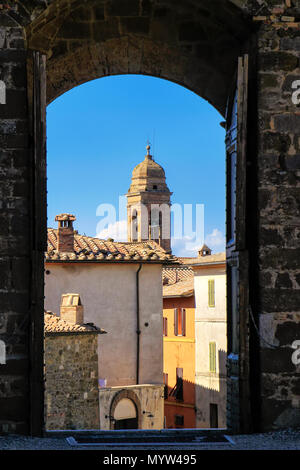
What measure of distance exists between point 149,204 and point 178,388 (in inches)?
1468

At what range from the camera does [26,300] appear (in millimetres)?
6496

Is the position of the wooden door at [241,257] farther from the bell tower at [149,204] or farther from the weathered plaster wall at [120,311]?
the bell tower at [149,204]

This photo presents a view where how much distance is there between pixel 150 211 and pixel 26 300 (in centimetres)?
6287

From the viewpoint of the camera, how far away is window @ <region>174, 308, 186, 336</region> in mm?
33375

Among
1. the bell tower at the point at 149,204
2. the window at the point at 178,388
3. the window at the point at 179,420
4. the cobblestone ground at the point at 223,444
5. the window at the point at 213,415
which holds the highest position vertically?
the bell tower at the point at 149,204

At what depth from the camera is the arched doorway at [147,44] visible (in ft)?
23.7

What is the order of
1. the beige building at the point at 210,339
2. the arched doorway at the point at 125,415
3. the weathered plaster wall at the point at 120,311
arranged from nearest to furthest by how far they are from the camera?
the arched doorway at the point at 125,415 < the weathered plaster wall at the point at 120,311 < the beige building at the point at 210,339

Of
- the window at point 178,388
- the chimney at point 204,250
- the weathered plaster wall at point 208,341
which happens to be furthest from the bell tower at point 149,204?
the weathered plaster wall at point 208,341

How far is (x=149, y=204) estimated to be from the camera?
69.1 metres

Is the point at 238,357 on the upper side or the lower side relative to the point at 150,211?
lower

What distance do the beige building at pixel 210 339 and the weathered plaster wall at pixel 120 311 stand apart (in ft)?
18.6

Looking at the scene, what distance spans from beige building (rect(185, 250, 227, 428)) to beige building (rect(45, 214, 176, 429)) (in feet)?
18.8
